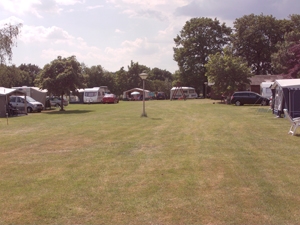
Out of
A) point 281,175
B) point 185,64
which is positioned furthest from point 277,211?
point 185,64

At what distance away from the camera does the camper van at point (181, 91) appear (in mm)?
59500

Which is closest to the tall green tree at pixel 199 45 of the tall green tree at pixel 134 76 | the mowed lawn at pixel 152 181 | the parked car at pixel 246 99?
the tall green tree at pixel 134 76

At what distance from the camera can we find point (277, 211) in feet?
16.6

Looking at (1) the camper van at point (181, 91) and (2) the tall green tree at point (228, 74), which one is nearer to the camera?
(2) the tall green tree at point (228, 74)

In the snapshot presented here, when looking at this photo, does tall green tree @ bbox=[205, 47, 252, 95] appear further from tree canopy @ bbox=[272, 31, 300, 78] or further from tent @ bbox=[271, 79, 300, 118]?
tent @ bbox=[271, 79, 300, 118]

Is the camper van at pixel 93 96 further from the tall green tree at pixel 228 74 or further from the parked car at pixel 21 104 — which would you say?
the parked car at pixel 21 104

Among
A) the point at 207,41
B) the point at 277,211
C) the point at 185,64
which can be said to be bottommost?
the point at 277,211

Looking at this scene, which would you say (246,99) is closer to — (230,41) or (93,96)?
(93,96)

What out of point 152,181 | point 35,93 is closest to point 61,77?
point 35,93

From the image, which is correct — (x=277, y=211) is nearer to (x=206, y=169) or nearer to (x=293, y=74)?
(x=206, y=169)

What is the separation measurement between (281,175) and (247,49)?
5728 centimetres

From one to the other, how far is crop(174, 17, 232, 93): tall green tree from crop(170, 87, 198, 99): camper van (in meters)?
1.31

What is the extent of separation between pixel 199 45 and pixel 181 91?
29.2 ft

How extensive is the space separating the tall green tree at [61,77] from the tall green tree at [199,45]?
104 ft
